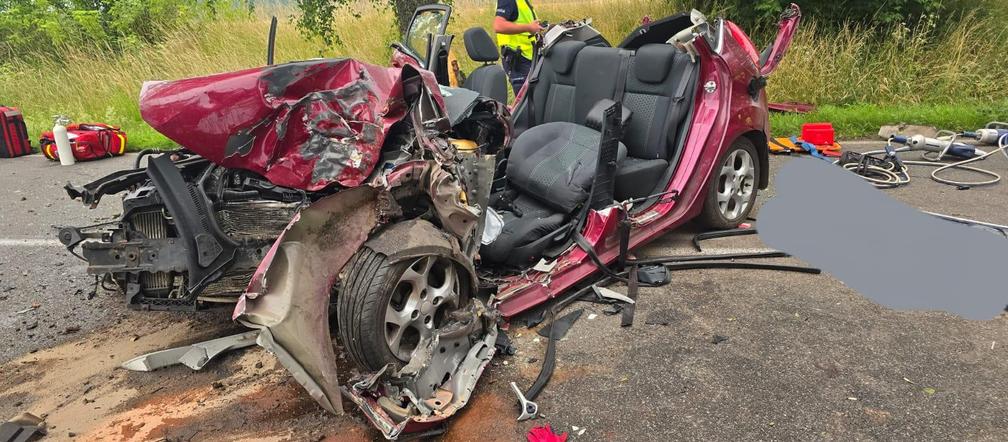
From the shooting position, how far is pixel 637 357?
117 inches

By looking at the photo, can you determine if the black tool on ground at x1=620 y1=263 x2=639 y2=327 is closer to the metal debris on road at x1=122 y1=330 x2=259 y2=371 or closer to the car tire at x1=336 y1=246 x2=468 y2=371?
the car tire at x1=336 y1=246 x2=468 y2=371

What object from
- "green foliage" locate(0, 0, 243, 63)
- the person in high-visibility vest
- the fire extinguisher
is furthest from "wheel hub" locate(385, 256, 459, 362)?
"green foliage" locate(0, 0, 243, 63)

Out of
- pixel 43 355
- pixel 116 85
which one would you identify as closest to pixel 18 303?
pixel 43 355

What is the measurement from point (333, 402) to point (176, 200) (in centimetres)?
102

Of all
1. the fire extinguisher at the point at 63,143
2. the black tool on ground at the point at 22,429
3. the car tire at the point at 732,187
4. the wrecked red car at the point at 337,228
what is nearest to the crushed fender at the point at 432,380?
the wrecked red car at the point at 337,228

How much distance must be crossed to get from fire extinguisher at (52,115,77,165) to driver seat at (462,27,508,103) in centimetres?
571

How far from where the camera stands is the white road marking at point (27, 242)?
16.1 ft

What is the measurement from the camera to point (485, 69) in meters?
4.48

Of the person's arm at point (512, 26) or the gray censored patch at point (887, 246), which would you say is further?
the person's arm at point (512, 26)

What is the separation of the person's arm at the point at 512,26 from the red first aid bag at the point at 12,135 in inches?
267

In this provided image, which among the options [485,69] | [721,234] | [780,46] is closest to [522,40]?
[485,69]

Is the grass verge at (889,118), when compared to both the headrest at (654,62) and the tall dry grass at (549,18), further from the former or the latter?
the headrest at (654,62)

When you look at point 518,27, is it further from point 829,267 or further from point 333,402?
point 333,402

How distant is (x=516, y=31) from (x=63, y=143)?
5.69 meters
